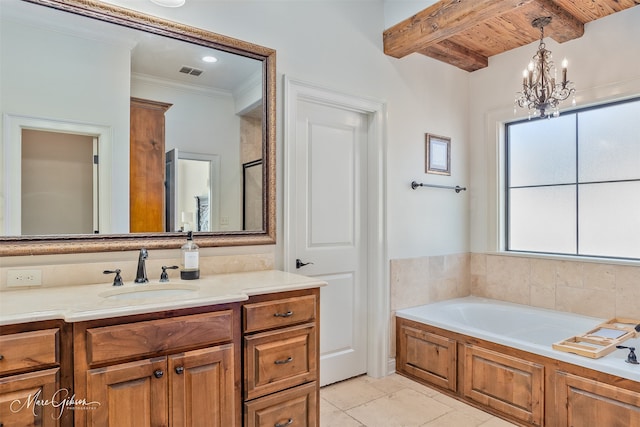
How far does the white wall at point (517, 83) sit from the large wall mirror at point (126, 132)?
2205 mm

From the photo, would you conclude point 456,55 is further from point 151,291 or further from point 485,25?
point 151,291

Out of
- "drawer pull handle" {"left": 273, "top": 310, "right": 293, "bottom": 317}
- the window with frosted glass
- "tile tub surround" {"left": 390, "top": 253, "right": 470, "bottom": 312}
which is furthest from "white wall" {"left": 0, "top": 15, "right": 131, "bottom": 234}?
the window with frosted glass

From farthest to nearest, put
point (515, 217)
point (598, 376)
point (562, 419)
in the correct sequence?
point (515, 217), point (562, 419), point (598, 376)

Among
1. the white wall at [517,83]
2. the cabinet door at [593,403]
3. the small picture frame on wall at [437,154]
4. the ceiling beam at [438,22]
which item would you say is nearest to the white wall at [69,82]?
the ceiling beam at [438,22]

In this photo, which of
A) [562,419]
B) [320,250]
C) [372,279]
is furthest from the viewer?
[372,279]

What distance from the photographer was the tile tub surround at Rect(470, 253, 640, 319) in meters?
2.77

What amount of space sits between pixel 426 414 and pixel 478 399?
0.38m

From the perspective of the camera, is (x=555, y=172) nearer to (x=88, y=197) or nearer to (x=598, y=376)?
(x=598, y=376)

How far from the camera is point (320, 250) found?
281 cm

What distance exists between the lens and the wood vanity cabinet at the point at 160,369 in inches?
53.5

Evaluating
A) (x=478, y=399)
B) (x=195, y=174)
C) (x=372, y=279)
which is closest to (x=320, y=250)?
(x=372, y=279)

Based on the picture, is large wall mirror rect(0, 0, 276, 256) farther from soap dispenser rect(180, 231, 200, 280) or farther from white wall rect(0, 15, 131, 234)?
soap dispenser rect(180, 231, 200, 280)

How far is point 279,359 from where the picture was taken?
1817 millimetres

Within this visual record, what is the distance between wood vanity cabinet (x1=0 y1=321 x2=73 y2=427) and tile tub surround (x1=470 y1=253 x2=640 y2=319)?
3.31 m
